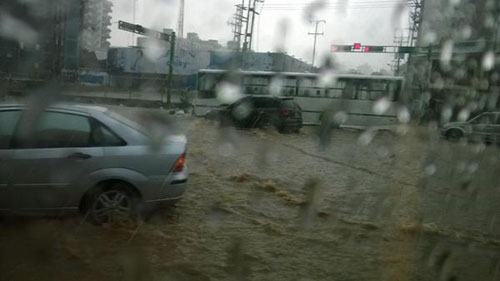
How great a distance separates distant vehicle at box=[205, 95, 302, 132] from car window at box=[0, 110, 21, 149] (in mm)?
1017

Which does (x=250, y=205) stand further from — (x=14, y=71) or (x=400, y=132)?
(x=14, y=71)

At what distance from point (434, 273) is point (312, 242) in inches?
32.6

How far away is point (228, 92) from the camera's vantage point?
2215 millimetres

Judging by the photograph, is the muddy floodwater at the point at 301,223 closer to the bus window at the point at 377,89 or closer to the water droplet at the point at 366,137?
the water droplet at the point at 366,137

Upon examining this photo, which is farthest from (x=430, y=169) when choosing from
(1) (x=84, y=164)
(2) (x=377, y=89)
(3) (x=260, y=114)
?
(1) (x=84, y=164)

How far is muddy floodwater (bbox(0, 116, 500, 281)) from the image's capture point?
2.39 meters

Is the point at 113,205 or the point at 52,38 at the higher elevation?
the point at 52,38

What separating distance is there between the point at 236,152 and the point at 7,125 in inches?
43.8

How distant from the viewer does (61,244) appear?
2545mm

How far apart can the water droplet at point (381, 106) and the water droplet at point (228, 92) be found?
0.79m

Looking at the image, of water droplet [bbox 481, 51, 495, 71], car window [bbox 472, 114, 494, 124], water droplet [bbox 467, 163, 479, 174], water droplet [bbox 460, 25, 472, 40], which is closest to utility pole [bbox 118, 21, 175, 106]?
water droplet [bbox 460, 25, 472, 40]

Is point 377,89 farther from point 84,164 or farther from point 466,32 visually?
point 84,164

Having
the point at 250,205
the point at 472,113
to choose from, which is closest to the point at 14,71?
the point at 250,205

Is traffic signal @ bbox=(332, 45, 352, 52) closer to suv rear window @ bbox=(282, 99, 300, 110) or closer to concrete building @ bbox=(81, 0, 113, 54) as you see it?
concrete building @ bbox=(81, 0, 113, 54)
